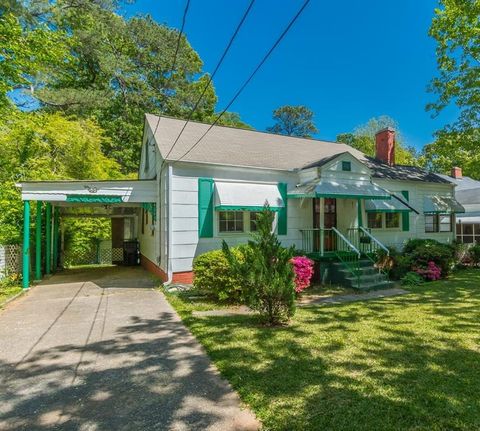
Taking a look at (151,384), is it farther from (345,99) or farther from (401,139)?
(401,139)

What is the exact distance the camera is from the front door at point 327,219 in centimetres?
1180

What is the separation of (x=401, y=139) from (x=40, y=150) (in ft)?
120

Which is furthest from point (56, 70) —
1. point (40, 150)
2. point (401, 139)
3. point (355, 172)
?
point (401, 139)

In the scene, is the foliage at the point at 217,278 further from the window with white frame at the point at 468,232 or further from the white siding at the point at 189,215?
the window with white frame at the point at 468,232

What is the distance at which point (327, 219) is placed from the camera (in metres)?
12.2

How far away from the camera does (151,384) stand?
3758mm

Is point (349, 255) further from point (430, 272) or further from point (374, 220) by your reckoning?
point (374, 220)

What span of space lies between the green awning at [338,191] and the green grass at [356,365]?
424cm

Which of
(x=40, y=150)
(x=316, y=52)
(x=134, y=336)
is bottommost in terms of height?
(x=134, y=336)

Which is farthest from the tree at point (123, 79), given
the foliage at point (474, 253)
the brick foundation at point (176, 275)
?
the foliage at point (474, 253)

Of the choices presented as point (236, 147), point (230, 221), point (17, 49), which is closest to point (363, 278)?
point (230, 221)

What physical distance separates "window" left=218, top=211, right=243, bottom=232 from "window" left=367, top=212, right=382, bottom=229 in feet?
19.4

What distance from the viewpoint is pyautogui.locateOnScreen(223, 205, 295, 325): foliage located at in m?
5.68

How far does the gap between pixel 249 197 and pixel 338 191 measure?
3.16 meters
